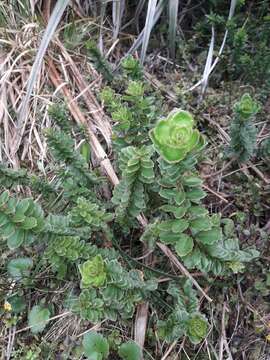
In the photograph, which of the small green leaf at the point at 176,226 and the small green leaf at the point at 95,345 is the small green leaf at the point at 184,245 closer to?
the small green leaf at the point at 176,226

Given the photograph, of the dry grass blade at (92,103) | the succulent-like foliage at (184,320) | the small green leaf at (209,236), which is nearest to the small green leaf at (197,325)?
the succulent-like foliage at (184,320)

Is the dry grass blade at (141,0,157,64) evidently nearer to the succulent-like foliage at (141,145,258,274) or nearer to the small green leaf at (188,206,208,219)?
the succulent-like foliage at (141,145,258,274)

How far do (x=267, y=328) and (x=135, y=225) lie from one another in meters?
0.67

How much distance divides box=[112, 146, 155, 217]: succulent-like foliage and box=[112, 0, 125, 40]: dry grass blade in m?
1.15

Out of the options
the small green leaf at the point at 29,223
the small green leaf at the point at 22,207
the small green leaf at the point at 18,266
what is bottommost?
the small green leaf at the point at 18,266

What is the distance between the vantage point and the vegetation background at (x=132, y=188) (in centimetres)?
162

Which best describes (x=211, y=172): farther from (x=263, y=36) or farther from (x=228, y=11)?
Answer: (x=228, y=11)

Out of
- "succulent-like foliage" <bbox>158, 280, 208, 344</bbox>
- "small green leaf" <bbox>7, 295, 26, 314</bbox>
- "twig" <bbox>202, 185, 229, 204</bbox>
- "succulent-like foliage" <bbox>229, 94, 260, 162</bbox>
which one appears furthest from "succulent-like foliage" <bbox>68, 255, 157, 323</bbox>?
"succulent-like foliage" <bbox>229, 94, 260, 162</bbox>

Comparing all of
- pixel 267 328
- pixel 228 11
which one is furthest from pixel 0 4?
pixel 267 328

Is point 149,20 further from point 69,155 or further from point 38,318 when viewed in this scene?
point 38,318

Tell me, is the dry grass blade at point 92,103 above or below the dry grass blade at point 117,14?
below

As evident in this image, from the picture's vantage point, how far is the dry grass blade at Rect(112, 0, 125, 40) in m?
2.54

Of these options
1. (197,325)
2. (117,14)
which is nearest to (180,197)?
(197,325)

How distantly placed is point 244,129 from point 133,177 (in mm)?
571
